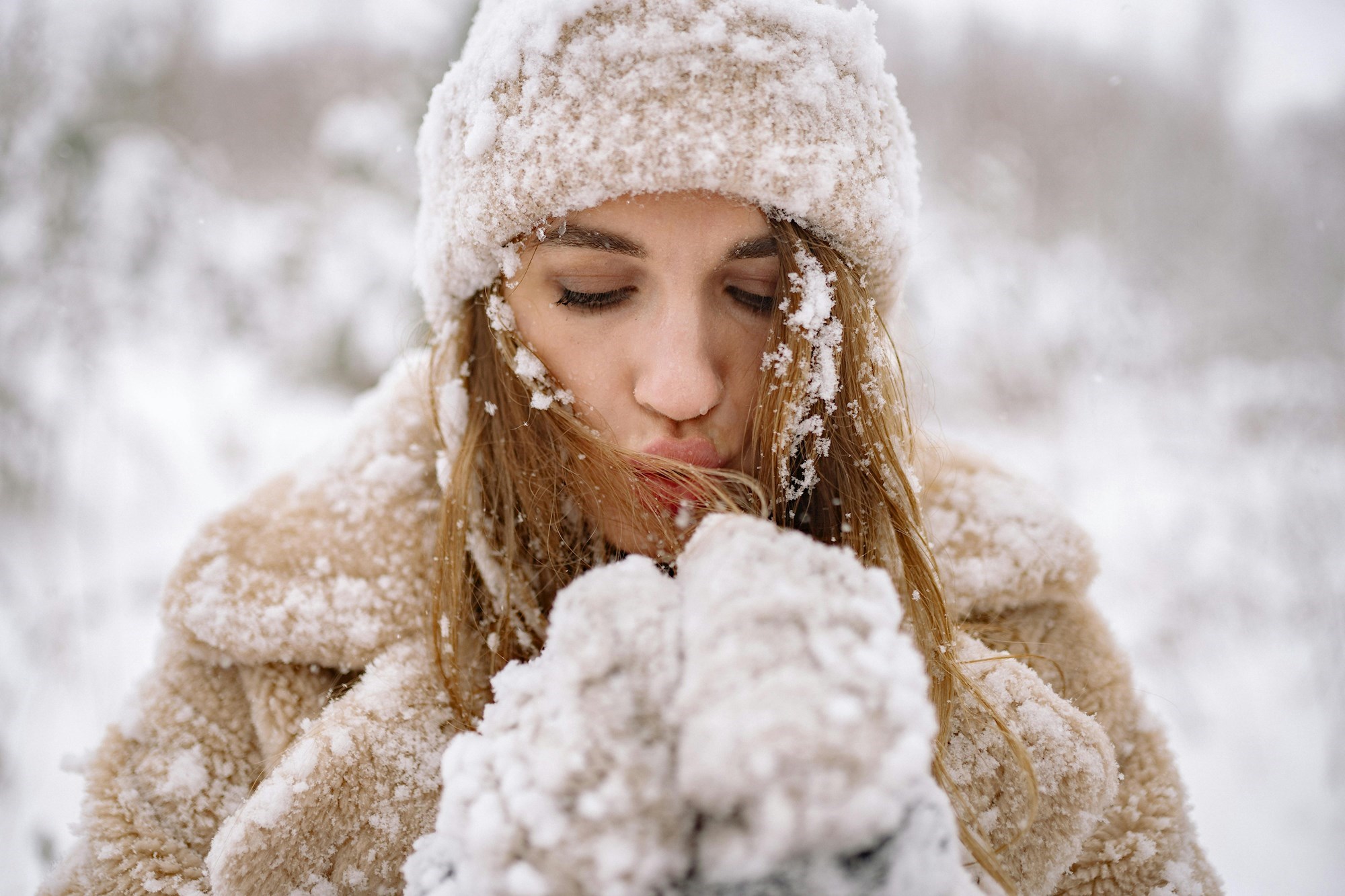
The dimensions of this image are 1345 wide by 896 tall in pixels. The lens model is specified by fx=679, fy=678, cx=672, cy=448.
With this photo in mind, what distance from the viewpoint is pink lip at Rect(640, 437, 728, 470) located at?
99 cm

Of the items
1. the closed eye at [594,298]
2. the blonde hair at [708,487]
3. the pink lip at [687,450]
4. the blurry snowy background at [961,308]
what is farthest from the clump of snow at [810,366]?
the blurry snowy background at [961,308]

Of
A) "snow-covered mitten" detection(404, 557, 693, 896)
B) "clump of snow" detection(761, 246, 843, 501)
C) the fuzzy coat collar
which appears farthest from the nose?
the fuzzy coat collar

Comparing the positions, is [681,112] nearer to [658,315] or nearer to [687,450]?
[658,315]

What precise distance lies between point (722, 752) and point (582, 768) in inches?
5.2

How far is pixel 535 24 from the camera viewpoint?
954 millimetres

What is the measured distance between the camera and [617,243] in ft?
3.09

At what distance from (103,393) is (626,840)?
14.9 feet

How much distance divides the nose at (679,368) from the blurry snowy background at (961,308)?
0.56m

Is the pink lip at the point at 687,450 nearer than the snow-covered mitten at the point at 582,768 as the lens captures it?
No

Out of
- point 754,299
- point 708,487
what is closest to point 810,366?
point 754,299

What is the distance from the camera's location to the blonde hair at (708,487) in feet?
3.28

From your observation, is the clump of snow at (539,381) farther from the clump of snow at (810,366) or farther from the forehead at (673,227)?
the clump of snow at (810,366)

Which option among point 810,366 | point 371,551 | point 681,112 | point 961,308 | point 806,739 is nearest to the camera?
point 806,739

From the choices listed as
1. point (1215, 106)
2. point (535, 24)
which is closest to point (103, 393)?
point (535, 24)
